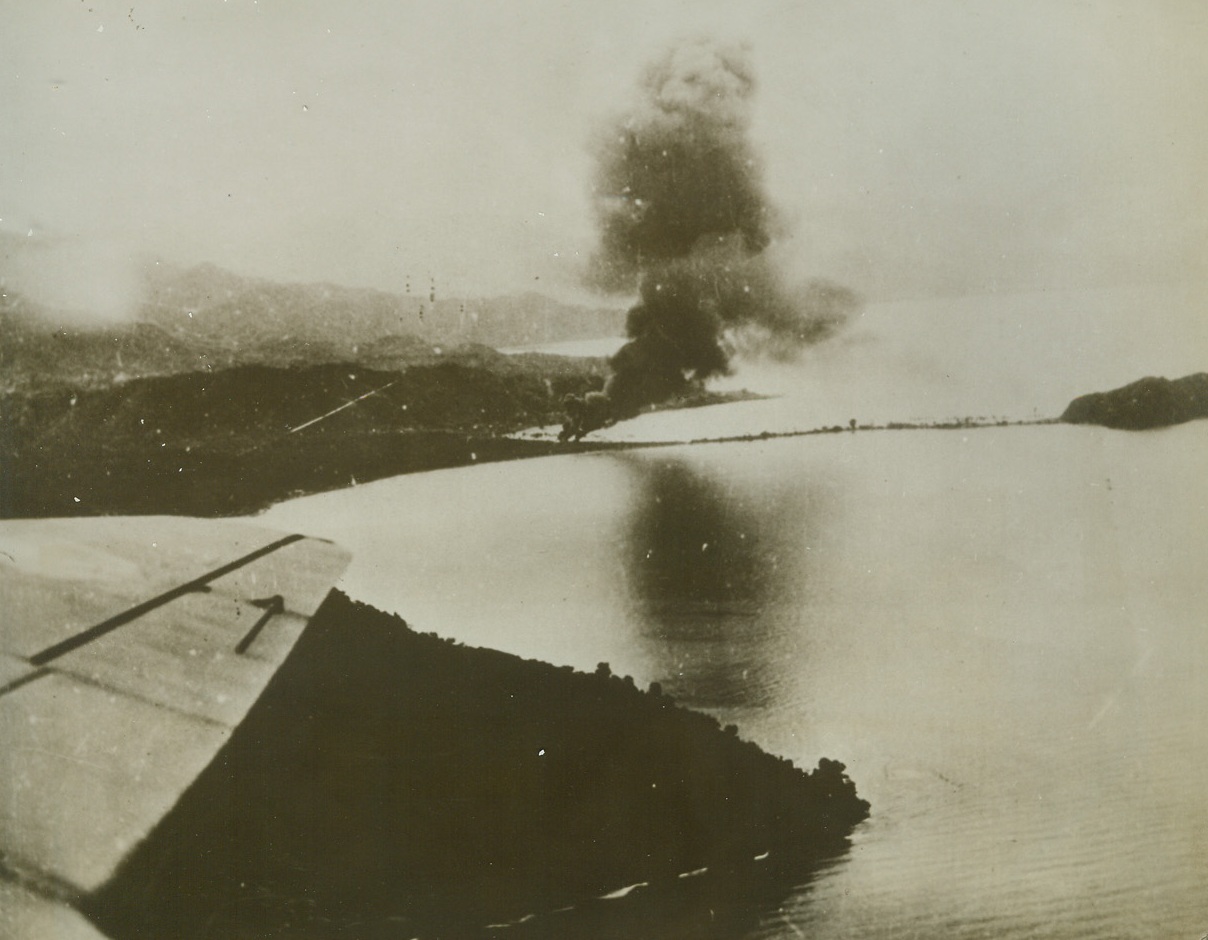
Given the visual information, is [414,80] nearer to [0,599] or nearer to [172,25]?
[172,25]

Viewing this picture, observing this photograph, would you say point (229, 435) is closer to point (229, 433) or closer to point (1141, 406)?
point (229, 433)

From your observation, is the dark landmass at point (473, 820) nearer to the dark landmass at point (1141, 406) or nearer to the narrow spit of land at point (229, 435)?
the narrow spit of land at point (229, 435)

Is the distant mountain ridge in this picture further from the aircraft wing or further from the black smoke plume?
the aircraft wing

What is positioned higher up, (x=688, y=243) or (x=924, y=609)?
(x=688, y=243)

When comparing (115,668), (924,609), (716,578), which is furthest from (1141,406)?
(115,668)

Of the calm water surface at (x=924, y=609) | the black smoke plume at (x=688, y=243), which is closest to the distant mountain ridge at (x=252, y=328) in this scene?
the black smoke plume at (x=688, y=243)

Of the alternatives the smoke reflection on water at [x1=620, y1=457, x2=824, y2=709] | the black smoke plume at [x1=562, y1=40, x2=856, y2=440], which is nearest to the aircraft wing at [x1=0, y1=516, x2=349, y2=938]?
the smoke reflection on water at [x1=620, y1=457, x2=824, y2=709]

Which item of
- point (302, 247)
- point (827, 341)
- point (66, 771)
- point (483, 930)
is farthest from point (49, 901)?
point (827, 341)
